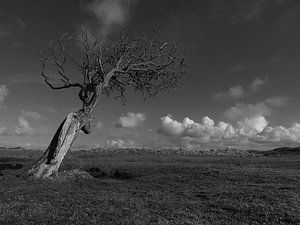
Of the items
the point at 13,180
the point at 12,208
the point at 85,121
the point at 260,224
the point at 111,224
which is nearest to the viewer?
the point at 111,224

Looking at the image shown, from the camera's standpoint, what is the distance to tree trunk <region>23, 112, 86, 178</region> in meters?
29.8

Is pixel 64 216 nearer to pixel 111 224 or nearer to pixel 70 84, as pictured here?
pixel 111 224

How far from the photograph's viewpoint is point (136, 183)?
2819 cm

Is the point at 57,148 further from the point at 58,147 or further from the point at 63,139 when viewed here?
the point at 63,139

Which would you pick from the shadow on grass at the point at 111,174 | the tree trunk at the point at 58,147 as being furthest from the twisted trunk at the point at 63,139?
the shadow on grass at the point at 111,174

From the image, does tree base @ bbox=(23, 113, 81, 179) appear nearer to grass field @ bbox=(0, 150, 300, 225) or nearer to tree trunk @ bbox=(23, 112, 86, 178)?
tree trunk @ bbox=(23, 112, 86, 178)

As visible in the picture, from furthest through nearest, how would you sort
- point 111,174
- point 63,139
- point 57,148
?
point 111,174 < point 63,139 < point 57,148

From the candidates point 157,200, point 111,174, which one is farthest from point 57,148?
point 157,200

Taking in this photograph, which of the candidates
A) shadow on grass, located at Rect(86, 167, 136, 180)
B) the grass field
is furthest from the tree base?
shadow on grass, located at Rect(86, 167, 136, 180)

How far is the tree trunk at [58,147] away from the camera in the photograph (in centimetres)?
2977

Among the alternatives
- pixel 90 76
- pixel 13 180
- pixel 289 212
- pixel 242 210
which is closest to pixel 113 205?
pixel 242 210

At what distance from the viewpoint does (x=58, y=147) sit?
30.7 metres

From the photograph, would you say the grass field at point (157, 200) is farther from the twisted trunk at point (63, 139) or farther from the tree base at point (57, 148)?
the twisted trunk at point (63, 139)

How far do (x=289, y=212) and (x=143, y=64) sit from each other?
2343cm
